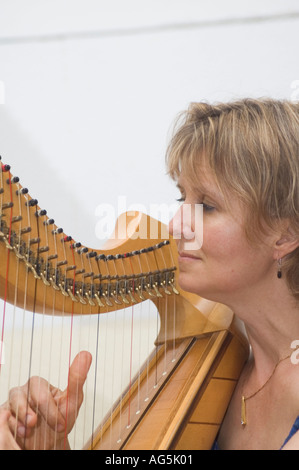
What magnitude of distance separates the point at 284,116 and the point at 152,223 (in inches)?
14.3

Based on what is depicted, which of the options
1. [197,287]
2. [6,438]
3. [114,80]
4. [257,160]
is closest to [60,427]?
[6,438]

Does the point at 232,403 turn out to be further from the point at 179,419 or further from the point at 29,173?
the point at 29,173

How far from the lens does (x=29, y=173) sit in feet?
9.08

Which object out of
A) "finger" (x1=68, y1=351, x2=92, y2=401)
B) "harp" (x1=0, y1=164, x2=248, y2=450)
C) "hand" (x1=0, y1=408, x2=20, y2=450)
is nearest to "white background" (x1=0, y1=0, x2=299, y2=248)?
"harp" (x1=0, y1=164, x2=248, y2=450)

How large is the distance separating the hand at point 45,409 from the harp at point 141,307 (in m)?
0.05

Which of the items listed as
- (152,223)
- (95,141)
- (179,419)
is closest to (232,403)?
(179,419)

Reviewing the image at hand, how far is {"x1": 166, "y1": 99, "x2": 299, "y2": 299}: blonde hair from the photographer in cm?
117

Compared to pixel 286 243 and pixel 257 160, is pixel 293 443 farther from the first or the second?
pixel 257 160

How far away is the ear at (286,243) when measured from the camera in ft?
3.92

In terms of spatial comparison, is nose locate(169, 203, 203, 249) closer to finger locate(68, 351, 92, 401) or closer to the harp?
the harp

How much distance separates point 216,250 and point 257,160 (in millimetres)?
176

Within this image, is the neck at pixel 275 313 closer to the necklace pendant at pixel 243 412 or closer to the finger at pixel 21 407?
the necklace pendant at pixel 243 412

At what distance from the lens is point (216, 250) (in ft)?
3.86

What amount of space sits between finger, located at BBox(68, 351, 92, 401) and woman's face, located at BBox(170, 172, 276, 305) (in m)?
0.22
